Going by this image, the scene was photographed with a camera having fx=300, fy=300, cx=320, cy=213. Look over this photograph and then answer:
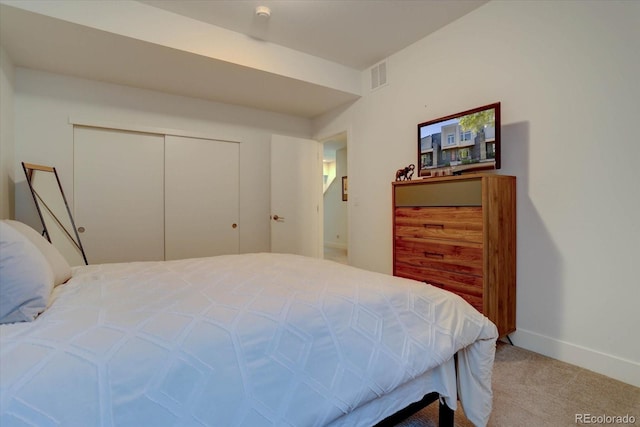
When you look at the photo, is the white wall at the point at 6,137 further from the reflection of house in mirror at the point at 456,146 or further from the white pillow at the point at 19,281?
the reflection of house in mirror at the point at 456,146

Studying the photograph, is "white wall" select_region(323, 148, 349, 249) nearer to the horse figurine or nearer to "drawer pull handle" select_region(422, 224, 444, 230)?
the horse figurine

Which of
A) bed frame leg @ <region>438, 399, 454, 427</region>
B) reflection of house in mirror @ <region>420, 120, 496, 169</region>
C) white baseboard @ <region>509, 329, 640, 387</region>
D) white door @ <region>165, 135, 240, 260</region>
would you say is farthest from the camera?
white door @ <region>165, 135, 240, 260</region>

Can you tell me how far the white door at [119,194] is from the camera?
10.2 ft

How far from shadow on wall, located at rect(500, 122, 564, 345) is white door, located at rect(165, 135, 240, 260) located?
3074mm

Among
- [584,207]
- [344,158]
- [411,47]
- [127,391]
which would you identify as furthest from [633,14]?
[344,158]

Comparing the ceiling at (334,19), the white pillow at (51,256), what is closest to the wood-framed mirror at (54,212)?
the white pillow at (51,256)

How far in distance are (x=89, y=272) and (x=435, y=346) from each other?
166 cm

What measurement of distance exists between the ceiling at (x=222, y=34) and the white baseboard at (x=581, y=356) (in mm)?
2650

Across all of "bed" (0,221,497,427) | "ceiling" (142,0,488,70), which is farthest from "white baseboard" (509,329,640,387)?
"ceiling" (142,0,488,70)

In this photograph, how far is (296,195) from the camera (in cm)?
423

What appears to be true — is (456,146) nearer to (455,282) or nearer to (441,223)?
(441,223)

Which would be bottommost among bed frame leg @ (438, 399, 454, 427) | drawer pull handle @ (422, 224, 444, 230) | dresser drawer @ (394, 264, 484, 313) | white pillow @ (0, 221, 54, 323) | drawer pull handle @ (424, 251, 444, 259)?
bed frame leg @ (438, 399, 454, 427)

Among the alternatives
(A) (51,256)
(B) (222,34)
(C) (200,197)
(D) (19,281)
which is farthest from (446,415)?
(C) (200,197)

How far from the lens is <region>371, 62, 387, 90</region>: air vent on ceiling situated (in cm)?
338
